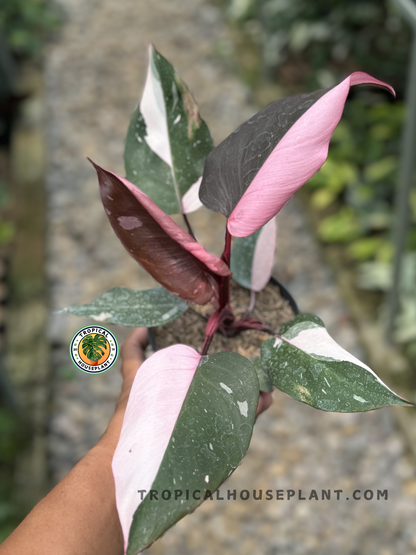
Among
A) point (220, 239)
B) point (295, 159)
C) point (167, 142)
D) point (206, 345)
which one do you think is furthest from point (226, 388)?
point (220, 239)

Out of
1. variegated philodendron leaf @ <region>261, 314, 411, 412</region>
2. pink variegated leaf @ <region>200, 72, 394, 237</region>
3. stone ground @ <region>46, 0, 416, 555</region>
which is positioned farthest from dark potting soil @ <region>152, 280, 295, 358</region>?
stone ground @ <region>46, 0, 416, 555</region>

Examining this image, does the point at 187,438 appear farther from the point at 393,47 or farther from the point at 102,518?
the point at 393,47

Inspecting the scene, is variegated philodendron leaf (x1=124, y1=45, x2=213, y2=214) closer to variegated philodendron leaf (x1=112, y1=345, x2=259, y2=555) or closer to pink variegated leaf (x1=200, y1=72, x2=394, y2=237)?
pink variegated leaf (x1=200, y1=72, x2=394, y2=237)

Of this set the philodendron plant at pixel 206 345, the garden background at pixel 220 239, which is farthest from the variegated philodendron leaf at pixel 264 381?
the garden background at pixel 220 239

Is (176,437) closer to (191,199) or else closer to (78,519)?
(78,519)

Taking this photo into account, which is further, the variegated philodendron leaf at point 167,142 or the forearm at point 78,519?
the variegated philodendron leaf at point 167,142

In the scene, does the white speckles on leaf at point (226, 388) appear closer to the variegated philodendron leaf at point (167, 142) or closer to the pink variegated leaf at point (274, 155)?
the pink variegated leaf at point (274, 155)
